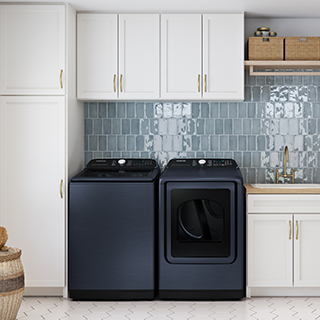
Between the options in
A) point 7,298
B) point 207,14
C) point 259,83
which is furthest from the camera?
point 259,83

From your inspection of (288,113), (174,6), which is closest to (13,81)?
(174,6)

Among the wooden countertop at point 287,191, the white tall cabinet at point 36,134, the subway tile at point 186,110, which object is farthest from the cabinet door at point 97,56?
the wooden countertop at point 287,191

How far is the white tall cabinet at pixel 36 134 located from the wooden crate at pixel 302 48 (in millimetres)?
1772

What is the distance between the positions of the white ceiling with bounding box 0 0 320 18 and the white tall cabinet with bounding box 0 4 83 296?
252 millimetres

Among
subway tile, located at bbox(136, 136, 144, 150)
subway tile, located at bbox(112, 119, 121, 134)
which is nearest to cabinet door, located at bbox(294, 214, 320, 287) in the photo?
subway tile, located at bbox(136, 136, 144, 150)

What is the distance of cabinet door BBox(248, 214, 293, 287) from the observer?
3.19 meters

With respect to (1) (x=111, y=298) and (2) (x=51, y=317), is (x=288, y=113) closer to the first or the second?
(1) (x=111, y=298)

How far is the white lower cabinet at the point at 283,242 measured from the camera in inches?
125

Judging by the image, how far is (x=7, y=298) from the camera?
2.65m

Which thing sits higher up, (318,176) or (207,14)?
(207,14)

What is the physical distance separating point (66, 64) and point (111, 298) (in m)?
1.82

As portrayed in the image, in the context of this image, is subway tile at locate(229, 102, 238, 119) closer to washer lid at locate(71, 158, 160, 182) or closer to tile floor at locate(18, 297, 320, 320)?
washer lid at locate(71, 158, 160, 182)

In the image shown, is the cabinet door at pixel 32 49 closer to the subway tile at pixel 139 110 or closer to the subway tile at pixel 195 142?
the subway tile at pixel 139 110

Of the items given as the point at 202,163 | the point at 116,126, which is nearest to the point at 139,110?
the point at 116,126
